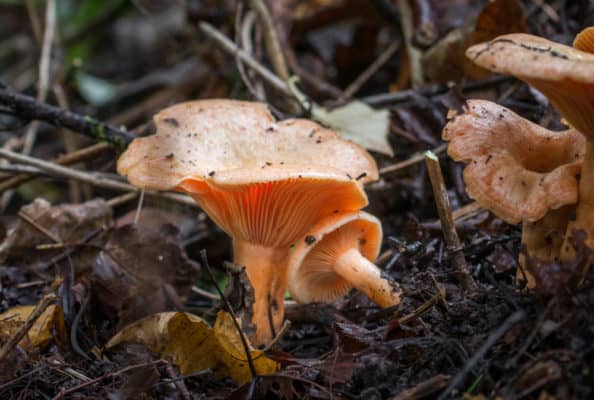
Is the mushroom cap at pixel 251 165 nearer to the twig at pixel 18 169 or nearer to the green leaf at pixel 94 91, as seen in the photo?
the twig at pixel 18 169

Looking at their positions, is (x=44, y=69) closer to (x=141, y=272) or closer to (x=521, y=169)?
(x=141, y=272)

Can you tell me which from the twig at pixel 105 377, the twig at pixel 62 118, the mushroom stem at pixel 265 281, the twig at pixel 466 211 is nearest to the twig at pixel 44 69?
the twig at pixel 62 118

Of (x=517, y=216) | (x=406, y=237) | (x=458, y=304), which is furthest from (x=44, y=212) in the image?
(x=517, y=216)

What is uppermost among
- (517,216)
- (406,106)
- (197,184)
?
(517,216)

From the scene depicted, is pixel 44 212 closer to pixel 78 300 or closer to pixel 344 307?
pixel 78 300

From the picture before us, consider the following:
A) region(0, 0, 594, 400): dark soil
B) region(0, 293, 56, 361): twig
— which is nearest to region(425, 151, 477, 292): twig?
region(0, 0, 594, 400): dark soil

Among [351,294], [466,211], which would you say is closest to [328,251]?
[351,294]

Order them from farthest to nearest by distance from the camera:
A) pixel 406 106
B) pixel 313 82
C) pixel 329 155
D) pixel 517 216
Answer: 1. pixel 313 82
2. pixel 406 106
3. pixel 329 155
4. pixel 517 216
